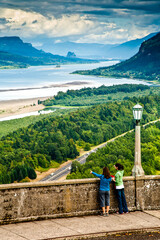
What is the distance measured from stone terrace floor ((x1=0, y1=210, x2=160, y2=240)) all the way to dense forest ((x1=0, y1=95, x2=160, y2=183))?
49.1 m

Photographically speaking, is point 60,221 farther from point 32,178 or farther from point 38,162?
point 38,162

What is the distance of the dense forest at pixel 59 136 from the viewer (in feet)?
243

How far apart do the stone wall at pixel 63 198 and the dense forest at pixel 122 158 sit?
35.6m

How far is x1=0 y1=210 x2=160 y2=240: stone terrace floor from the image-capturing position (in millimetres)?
13137

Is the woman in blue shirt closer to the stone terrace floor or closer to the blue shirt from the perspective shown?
the blue shirt

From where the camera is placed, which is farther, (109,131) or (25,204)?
(109,131)

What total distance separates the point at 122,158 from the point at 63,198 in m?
52.3

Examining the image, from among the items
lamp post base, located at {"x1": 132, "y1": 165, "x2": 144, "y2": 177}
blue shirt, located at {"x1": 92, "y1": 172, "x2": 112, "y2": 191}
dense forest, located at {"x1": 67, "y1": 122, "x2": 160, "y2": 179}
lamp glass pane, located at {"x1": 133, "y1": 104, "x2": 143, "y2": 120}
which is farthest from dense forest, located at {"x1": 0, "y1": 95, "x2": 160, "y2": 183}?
lamp glass pane, located at {"x1": 133, "y1": 104, "x2": 143, "y2": 120}

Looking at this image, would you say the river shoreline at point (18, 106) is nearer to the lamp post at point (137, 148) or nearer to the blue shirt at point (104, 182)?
the lamp post at point (137, 148)

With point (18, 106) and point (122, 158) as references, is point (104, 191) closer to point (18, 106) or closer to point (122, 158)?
point (122, 158)

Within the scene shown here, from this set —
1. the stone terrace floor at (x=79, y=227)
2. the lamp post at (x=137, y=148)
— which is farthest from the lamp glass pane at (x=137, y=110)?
the stone terrace floor at (x=79, y=227)

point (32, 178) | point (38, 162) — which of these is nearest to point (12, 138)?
point (38, 162)

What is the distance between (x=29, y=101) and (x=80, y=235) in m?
157

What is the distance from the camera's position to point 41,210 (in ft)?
49.5
